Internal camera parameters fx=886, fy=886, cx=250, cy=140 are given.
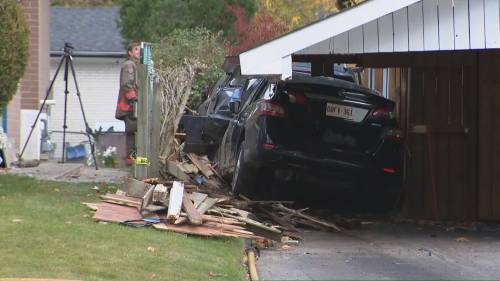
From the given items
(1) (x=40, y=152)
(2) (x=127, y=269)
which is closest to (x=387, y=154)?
(2) (x=127, y=269)

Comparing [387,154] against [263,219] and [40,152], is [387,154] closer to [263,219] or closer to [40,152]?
[263,219]

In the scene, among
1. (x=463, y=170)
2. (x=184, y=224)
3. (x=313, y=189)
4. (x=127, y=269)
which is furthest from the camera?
(x=463, y=170)

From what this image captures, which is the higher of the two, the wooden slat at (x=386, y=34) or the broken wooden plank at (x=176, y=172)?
the wooden slat at (x=386, y=34)

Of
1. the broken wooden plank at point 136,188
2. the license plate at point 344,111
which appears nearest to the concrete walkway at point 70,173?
the broken wooden plank at point 136,188

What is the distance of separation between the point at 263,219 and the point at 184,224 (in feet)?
5.63

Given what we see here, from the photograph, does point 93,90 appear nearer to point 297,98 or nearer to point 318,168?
point 297,98

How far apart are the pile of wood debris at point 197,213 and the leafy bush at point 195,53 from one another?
6.91 meters

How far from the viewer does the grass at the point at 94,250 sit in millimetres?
6598

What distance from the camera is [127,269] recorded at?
6734 mm

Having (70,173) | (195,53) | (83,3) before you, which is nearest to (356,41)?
(70,173)

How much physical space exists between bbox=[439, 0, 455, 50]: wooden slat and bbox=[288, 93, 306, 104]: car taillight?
1762mm

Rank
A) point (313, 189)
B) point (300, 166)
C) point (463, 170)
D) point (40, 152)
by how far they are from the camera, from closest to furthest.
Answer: point (300, 166) → point (313, 189) → point (463, 170) → point (40, 152)

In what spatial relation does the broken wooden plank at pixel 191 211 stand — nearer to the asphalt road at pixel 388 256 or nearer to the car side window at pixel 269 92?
the asphalt road at pixel 388 256

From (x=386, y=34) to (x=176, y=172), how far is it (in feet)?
11.8
